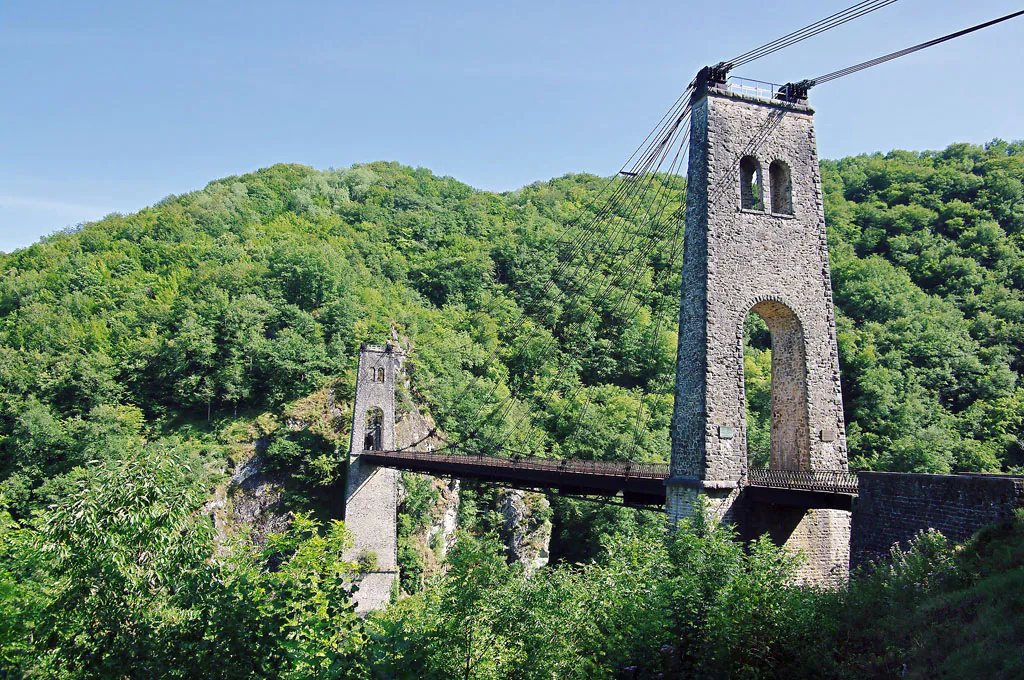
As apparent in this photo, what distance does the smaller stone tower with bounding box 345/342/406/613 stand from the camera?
2703 centimetres

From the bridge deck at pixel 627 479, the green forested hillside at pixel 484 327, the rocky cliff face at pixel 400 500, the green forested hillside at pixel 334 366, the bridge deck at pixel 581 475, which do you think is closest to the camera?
the green forested hillside at pixel 334 366

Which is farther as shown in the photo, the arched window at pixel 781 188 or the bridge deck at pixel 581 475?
the bridge deck at pixel 581 475

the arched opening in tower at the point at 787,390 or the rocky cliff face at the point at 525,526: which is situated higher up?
the arched opening in tower at the point at 787,390

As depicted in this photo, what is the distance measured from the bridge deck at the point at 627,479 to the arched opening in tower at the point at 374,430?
175 inches

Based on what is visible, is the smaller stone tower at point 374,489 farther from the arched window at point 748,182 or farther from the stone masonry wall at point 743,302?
the arched window at point 748,182

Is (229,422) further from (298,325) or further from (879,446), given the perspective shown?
(879,446)

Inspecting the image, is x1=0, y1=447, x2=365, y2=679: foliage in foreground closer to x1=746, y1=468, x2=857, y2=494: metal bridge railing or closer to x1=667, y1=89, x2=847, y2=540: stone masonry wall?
x1=667, y1=89, x2=847, y2=540: stone masonry wall

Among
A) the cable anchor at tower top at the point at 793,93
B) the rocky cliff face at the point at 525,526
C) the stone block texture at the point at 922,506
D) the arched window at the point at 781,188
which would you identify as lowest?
the rocky cliff face at the point at 525,526

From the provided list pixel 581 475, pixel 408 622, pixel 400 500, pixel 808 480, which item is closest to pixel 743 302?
pixel 808 480

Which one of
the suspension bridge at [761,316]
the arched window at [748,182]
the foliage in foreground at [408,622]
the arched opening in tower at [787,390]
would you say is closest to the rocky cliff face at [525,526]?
the suspension bridge at [761,316]

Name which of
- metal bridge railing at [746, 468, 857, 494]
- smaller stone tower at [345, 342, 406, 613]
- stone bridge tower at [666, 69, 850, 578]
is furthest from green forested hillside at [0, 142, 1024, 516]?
metal bridge railing at [746, 468, 857, 494]

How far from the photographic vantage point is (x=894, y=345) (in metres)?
35.6

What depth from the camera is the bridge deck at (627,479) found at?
37.6 feet

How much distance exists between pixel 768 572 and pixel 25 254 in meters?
63.8
